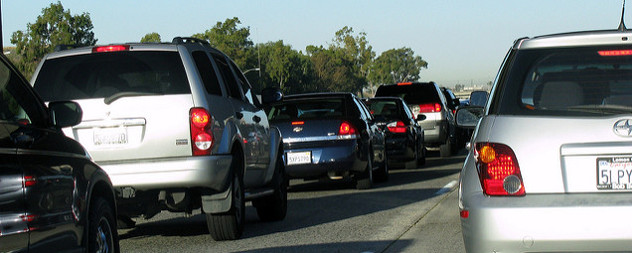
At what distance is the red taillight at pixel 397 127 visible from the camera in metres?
20.2

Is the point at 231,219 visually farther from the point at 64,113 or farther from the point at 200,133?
the point at 64,113

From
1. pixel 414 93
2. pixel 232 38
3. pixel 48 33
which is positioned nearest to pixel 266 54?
pixel 232 38

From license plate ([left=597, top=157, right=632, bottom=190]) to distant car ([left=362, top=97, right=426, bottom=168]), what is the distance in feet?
46.0

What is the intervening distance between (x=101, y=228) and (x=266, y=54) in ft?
492

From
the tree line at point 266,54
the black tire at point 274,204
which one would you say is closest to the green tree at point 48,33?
the tree line at point 266,54

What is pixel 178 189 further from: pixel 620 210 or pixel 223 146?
pixel 620 210

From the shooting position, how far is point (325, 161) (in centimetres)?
1491

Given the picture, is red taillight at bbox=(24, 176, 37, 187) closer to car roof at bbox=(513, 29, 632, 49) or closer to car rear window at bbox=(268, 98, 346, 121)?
car roof at bbox=(513, 29, 632, 49)

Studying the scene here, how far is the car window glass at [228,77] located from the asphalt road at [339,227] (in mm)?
1378

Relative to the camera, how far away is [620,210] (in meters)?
5.31

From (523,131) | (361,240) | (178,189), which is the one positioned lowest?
(361,240)

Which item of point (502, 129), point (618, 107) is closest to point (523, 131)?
point (502, 129)

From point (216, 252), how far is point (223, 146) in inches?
36.8

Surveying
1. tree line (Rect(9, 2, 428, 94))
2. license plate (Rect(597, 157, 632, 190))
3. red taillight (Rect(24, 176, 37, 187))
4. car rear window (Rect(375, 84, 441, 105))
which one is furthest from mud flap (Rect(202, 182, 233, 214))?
tree line (Rect(9, 2, 428, 94))
